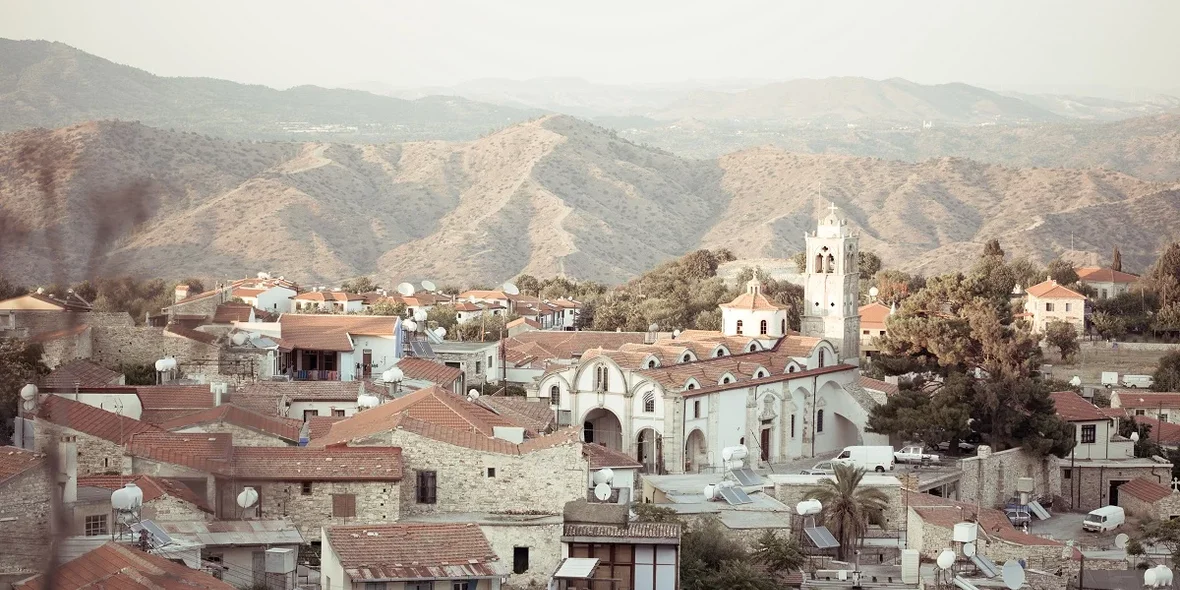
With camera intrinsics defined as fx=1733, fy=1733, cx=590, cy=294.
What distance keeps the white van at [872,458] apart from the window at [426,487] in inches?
709

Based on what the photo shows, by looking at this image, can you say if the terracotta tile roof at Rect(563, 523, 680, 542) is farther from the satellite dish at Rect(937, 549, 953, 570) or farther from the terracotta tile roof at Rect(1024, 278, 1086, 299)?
the terracotta tile roof at Rect(1024, 278, 1086, 299)

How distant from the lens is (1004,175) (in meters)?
166

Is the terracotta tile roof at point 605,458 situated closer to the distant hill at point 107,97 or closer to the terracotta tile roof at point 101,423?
the terracotta tile roof at point 101,423

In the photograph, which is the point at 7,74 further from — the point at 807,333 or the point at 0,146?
the point at 807,333

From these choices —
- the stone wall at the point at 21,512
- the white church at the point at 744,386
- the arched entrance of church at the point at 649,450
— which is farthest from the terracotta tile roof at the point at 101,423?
the white church at the point at 744,386

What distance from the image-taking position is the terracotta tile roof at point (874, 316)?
216 ft

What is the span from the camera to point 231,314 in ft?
156

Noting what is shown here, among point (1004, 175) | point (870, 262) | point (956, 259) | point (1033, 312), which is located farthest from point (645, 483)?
point (1004, 175)

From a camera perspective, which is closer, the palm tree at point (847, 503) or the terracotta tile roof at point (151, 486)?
the terracotta tile roof at point (151, 486)

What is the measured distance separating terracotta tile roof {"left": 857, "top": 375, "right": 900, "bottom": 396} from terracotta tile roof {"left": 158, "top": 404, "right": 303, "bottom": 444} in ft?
74.1

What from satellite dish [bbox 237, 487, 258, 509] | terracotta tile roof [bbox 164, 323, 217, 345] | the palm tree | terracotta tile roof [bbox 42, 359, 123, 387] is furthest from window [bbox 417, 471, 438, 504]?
terracotta tile roof [bbox 164, 323, 217, 345]

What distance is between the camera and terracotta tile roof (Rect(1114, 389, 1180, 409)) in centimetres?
5350

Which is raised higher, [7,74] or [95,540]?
[7,74]

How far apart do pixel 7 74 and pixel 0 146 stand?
17.1 meters
